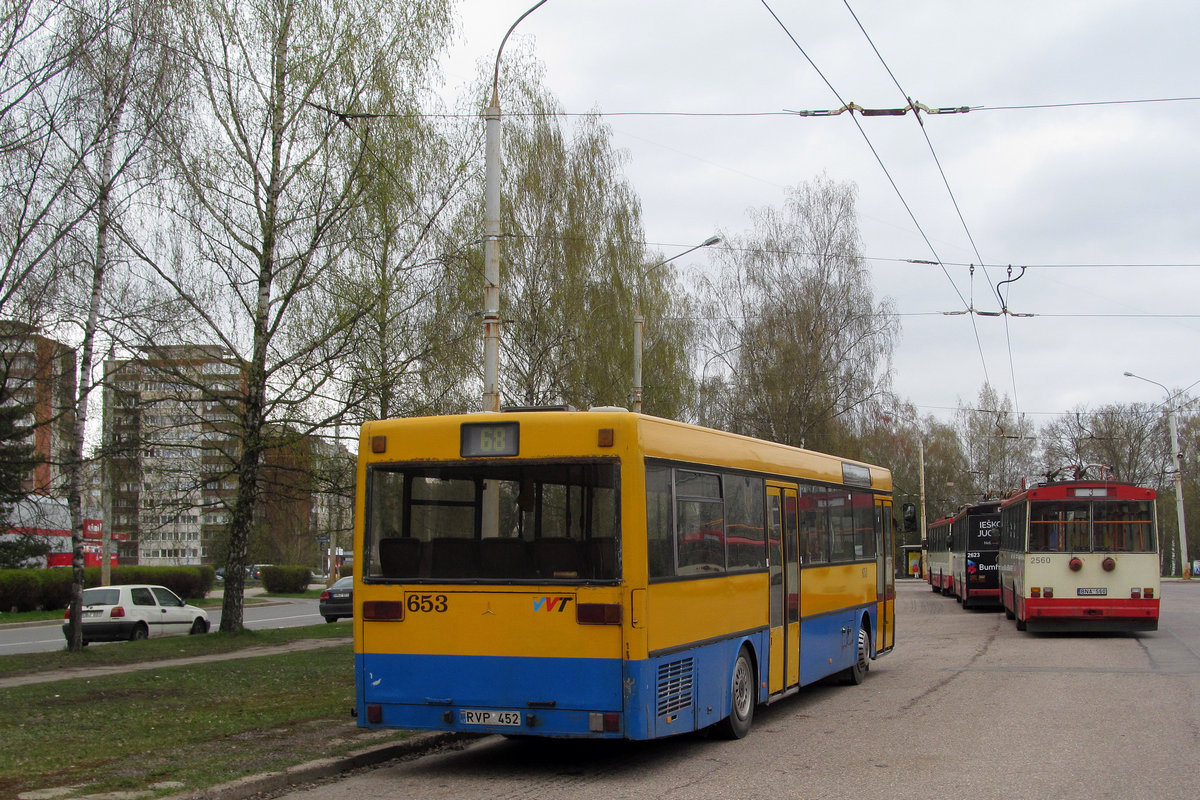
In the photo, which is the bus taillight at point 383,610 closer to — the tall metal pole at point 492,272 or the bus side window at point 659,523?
the bus side window at point 659,523

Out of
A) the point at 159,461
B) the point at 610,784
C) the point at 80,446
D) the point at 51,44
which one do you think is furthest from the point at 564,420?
the point at 159,461

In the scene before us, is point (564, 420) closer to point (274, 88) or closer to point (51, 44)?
point (51, 44)

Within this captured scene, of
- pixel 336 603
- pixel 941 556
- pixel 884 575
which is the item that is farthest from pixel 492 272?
pixel 941 556

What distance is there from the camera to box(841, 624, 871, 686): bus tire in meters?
15.0

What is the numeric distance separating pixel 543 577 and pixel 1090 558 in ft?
51.1

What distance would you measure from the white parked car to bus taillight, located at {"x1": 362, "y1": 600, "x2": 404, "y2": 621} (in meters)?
19.4

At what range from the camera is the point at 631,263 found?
32.2 meters

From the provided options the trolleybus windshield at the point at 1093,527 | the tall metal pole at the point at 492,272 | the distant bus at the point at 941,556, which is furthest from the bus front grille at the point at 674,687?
the distant bus at the point at 941,556

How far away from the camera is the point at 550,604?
8.74 meters

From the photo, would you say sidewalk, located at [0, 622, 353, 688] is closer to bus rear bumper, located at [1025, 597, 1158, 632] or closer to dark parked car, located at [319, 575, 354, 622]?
dark parked car, located at [319, 575, 354, 622]

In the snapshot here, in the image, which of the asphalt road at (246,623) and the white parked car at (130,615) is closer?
the asphalt road at (246,623)

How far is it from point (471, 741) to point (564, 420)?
142 inches

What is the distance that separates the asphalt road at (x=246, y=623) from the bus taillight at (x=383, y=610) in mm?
17495

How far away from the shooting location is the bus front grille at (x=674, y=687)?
28.9 feet
